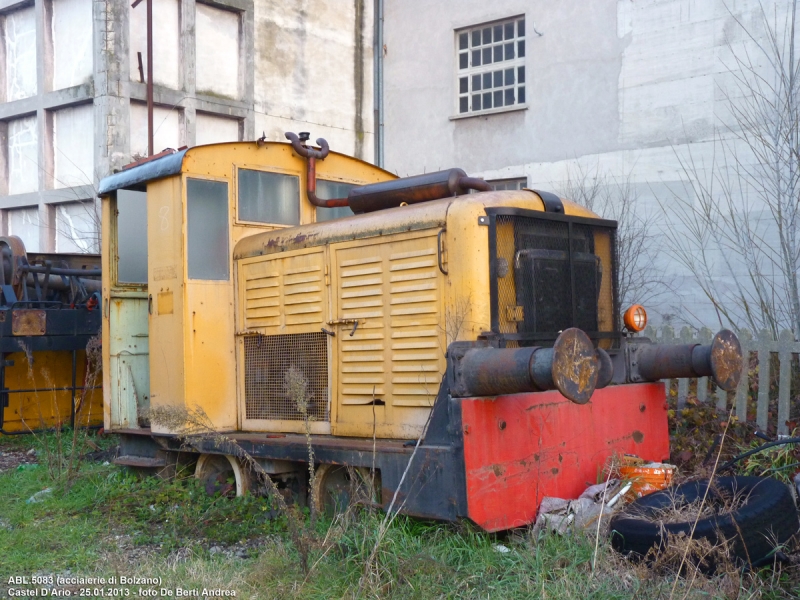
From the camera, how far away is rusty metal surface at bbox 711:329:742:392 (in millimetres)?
4961

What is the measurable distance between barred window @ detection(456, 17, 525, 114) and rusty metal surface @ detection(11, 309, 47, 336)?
8310 mm

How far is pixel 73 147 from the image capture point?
16484 mm

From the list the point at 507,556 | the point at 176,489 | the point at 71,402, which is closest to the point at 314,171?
Answer: the point at 176,489

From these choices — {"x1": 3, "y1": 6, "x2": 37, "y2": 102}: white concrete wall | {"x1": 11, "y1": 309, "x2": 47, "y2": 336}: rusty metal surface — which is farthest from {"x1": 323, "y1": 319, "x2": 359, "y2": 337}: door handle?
{"x1": 3, "y1": 6, "x2": 37, "y2": 102}: white concrete wall

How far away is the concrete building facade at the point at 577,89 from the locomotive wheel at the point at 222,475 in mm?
7261

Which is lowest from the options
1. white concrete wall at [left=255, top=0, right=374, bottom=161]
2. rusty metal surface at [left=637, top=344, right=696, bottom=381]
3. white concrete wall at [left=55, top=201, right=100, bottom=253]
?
rusty metal surface at [left=637, top=344, right=696, bottom=381]

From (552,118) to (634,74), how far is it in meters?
1.46

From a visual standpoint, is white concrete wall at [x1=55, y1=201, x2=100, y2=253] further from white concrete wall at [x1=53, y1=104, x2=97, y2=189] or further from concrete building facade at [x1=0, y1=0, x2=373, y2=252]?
white concrete wall at [x1=53, y1=104, x2=97, y2=189]

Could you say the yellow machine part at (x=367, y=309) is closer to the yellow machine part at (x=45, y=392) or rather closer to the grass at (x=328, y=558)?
the grass at (x=328, y=558)

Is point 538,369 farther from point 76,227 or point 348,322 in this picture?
point 76,227

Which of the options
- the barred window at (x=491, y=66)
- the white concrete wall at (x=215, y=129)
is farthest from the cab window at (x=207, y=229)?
the white concrete wall at (x=215, y=129)

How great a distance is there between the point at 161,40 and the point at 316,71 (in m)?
3.37

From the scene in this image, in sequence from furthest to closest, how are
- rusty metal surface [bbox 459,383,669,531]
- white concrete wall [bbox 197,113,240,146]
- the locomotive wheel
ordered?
white concrete wall [bbox 197,113,240,146], the locomotive wheel, rusty metal surface [bbox 459,383,669,531]

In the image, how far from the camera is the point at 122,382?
7137 mm
